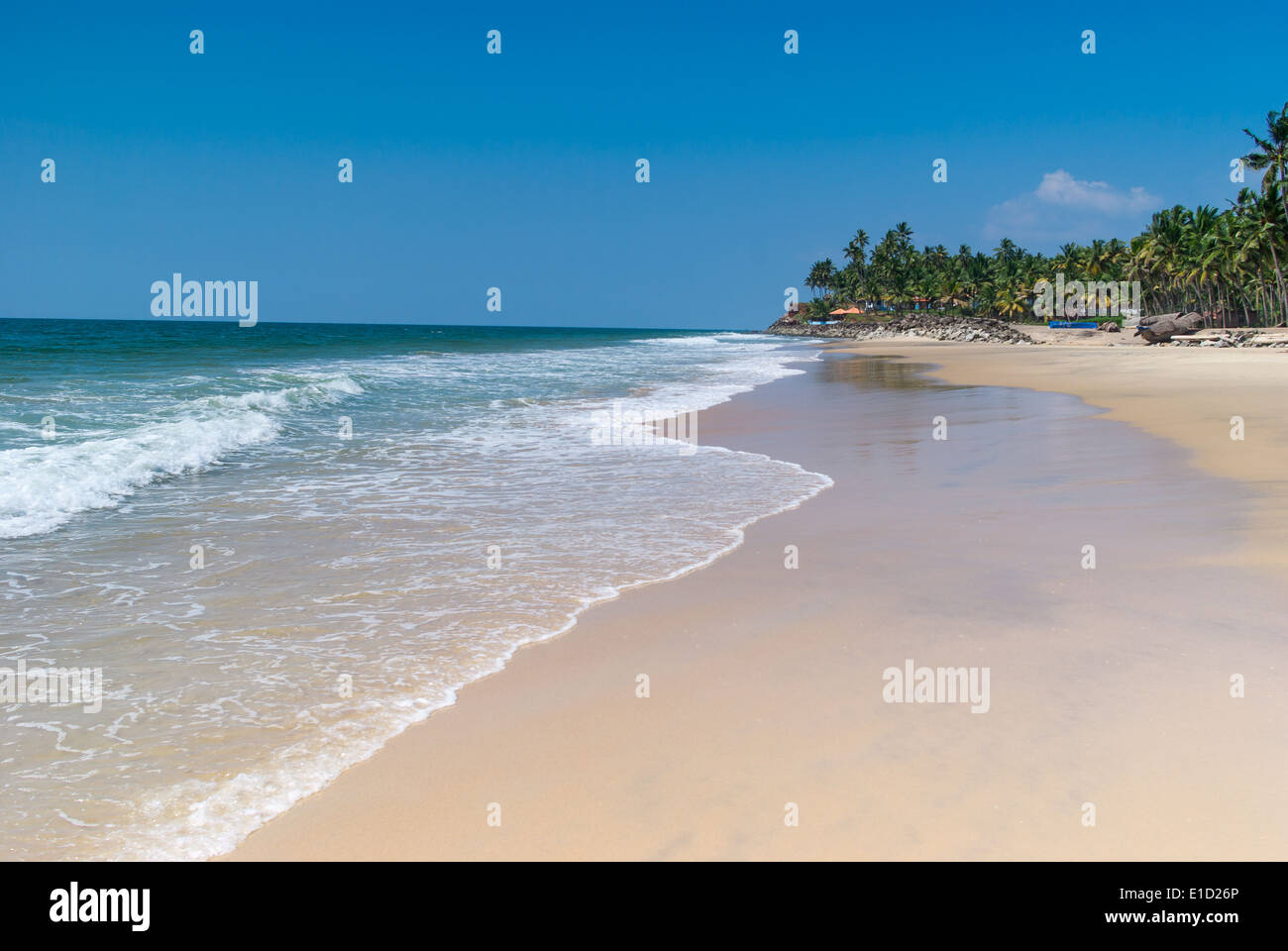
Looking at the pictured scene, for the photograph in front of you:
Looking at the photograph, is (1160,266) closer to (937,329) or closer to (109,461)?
(937,329)

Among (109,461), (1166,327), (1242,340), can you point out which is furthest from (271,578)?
(1166,327)

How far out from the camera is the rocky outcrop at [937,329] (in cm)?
7400

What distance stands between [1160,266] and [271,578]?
89595mm

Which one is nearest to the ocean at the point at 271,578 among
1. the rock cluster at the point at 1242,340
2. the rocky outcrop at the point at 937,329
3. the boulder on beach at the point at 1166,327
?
the rock cluster at the point at 1242,340

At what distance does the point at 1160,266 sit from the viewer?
3071 inches

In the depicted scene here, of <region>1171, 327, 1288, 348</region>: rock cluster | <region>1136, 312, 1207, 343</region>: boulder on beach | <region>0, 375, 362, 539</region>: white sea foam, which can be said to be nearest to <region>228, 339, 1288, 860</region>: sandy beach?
<region>0, 375, 362, 539</region>: white sea foam

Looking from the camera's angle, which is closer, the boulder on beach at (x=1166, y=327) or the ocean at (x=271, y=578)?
the ocean at (x=271, y=578)

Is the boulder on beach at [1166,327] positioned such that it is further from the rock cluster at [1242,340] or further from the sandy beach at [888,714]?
the sandy beach at [888,714]

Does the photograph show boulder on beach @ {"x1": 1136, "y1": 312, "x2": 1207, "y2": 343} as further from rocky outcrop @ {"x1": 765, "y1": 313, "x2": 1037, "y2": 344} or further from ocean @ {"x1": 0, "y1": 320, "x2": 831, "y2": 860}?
ocean @ {"x1": 0, "y1": 320, "x2": 831, "y2": 860}

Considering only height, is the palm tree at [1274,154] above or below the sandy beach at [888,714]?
above

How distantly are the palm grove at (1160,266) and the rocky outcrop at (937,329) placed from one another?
1137 centimetres

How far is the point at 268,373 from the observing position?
3112 cm

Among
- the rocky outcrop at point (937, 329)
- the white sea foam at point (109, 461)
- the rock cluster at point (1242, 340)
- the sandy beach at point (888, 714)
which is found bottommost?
the sandy beach at point (888, 714)
